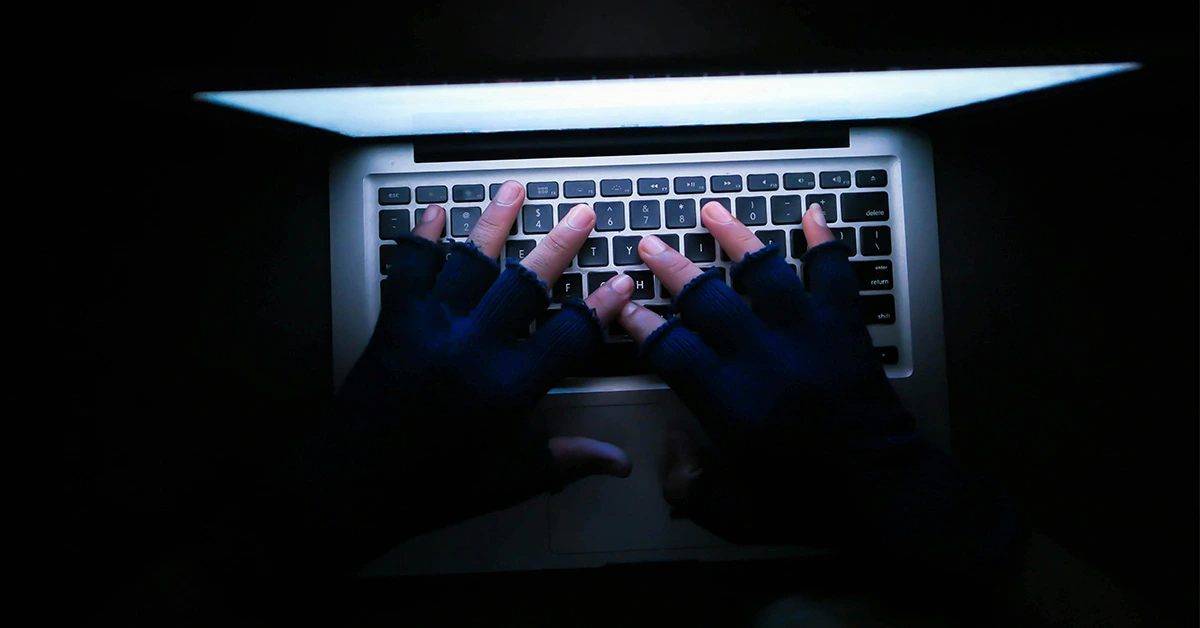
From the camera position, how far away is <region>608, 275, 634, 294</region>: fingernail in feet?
1.68

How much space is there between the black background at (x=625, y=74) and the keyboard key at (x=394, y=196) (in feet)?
0.19

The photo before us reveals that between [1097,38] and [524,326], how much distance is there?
0.48 metres

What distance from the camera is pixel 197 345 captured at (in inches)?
19.4

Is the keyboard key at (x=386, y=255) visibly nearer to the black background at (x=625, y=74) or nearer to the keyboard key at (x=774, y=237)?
the black background at (x=625, y=74)

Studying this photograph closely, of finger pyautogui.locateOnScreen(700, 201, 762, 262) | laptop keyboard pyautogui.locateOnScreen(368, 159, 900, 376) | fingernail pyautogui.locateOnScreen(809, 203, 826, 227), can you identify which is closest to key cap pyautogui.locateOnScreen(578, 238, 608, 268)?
laptop keyboard pyautogui.locateOnScreen(368, 159, 900, 376)

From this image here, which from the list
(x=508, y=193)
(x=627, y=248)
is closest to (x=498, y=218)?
(x=508, y=193)

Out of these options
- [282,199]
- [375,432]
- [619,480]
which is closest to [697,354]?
[619,480]

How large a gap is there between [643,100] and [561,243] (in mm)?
146

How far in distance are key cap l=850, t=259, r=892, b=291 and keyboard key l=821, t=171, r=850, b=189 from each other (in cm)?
Answer: 8

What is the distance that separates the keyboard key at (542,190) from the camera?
530mm

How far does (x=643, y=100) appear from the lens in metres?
0.47

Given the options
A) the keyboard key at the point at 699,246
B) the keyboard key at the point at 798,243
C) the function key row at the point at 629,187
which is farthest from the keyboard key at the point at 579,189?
the keyboard key at the point at 798,243

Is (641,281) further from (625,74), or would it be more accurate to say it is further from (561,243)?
(625,74)

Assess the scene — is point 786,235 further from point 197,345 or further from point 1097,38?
point 197,345
